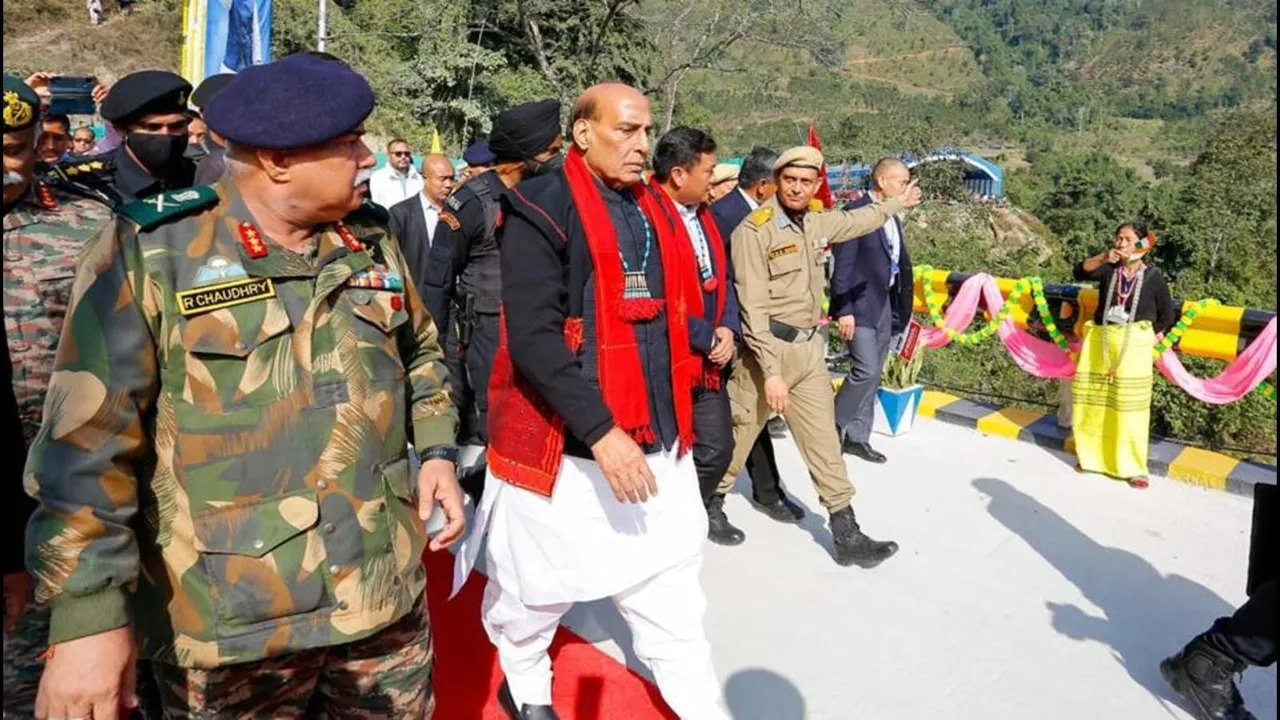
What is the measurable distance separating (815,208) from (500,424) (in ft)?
7.86

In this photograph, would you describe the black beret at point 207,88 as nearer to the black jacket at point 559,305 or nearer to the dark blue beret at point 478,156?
the dark blue beret at point 478,156

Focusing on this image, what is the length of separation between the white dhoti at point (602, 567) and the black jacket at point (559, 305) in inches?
6.3

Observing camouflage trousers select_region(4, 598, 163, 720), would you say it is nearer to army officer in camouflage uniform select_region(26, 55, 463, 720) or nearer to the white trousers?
army officer in camouflage uniform select_region(26, 55, 463, 720)

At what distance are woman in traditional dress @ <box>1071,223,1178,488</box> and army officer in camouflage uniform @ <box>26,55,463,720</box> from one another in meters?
4.10

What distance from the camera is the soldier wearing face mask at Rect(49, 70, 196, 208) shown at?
10.1ft

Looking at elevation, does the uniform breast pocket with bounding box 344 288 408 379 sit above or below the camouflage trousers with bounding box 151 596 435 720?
above

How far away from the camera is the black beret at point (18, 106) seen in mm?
2164

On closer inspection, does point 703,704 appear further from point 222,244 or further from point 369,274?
point 222,244

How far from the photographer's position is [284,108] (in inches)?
61.1

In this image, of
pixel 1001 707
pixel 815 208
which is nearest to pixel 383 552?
pixel 1001 707

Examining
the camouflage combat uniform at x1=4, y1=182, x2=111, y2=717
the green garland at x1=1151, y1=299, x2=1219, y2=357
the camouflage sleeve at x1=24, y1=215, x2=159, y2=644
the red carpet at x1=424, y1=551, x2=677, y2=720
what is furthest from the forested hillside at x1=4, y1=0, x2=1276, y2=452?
the camouflage combat uniform at x1=4, y1=182, x2=111, y2=717

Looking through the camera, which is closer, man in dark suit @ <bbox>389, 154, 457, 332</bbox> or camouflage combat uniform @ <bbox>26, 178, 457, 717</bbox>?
camouflage combat uniform @ <bbox>26, 178, 457, 717</bbox>

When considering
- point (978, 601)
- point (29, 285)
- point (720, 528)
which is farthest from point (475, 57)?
point (29, 285)

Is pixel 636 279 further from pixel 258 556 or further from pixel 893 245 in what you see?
pixel 893 245
